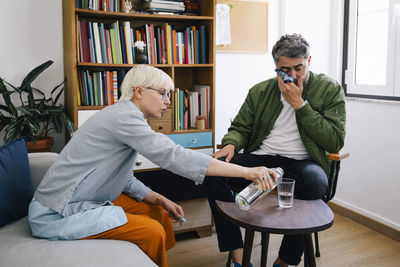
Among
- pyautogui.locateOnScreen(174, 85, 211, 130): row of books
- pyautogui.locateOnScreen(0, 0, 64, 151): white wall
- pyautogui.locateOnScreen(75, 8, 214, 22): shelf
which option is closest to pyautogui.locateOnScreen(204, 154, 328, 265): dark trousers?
pyautogui.locateOnScreen(174, 85, 211, 130): row of books

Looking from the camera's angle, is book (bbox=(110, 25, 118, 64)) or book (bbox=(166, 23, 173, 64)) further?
book (bbox=(166, 23, 173, 64))

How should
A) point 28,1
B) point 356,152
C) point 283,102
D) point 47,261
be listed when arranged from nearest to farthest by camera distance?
point 47,261, point 283,102, point 28,1, point 356,152

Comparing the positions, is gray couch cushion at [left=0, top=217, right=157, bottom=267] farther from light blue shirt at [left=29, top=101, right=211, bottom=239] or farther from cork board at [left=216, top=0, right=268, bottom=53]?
cork board at [left=216, top=0, right=268, bottom=53]

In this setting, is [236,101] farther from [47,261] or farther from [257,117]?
[47,261]

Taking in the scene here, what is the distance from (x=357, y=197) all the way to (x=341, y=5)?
61.1 inches

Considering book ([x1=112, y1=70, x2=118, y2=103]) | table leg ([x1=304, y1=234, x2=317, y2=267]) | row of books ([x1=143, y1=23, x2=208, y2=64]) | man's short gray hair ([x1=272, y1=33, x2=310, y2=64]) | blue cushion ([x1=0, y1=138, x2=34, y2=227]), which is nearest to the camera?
blue cushion ([x1=0, y1=138, x2=34, y2=227])

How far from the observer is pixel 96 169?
158cm

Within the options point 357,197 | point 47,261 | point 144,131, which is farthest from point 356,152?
point 47,261

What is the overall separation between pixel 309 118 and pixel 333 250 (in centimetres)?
99

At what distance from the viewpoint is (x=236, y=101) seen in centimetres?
329

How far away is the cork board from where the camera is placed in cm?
319

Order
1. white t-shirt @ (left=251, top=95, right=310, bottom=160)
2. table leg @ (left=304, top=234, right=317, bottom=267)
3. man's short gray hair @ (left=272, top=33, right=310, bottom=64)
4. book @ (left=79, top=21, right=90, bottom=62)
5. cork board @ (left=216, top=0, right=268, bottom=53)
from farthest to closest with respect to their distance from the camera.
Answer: cork board @ (left=216, top=0, right=268, bottom=53)
book @ (left=79, top=21, right=90, bottom=62)
white t-shirt @ (left=251, top=95, right=310, bottom=160)
man's short gray hair @ (left=272, top=33, right=310, bottom=64)
table leg @ (left=304, top=234, right=317, bottom=267)

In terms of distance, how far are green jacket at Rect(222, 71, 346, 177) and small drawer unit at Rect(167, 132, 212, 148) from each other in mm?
398

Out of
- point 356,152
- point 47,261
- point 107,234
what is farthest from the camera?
point 356,152
